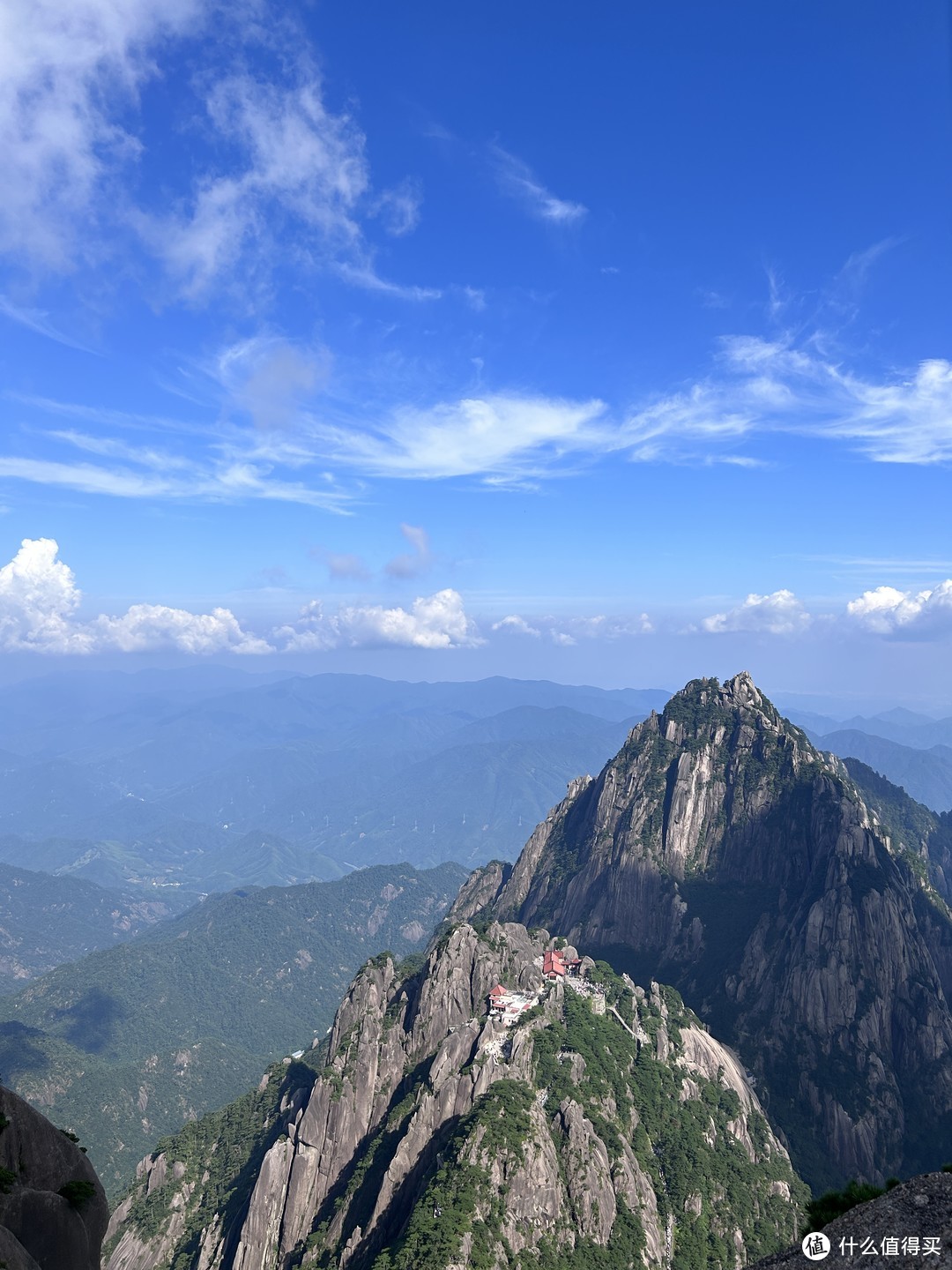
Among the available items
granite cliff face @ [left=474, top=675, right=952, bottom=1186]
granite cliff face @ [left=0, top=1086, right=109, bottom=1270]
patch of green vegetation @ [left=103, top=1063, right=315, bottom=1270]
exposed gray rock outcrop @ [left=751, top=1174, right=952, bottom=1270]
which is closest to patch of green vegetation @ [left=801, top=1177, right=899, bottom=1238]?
exposed gray rock outcrop @ [left=751, top=1174, right=952, bottom=1270]

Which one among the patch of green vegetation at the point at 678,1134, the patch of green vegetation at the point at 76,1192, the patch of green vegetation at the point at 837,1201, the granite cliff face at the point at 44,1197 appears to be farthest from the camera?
the patch of green vegetation at the point at 678,1134

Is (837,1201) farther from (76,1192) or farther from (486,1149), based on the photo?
(486,1149)

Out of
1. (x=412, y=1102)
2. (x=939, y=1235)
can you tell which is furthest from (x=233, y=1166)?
(x=939, y=1235)

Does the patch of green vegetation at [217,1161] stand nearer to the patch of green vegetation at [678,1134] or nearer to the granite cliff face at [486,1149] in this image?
the granite cliff face at [486,1149]

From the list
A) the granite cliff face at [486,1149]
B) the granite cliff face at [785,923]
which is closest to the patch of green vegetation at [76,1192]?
the granite cliff face at [486,1149]

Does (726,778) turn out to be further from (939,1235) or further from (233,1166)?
(939,1235)

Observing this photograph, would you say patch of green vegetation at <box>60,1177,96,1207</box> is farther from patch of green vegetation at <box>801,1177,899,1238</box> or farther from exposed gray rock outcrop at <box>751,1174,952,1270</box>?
patch of green vegetation at <box>801,1177,899,1238</box>
